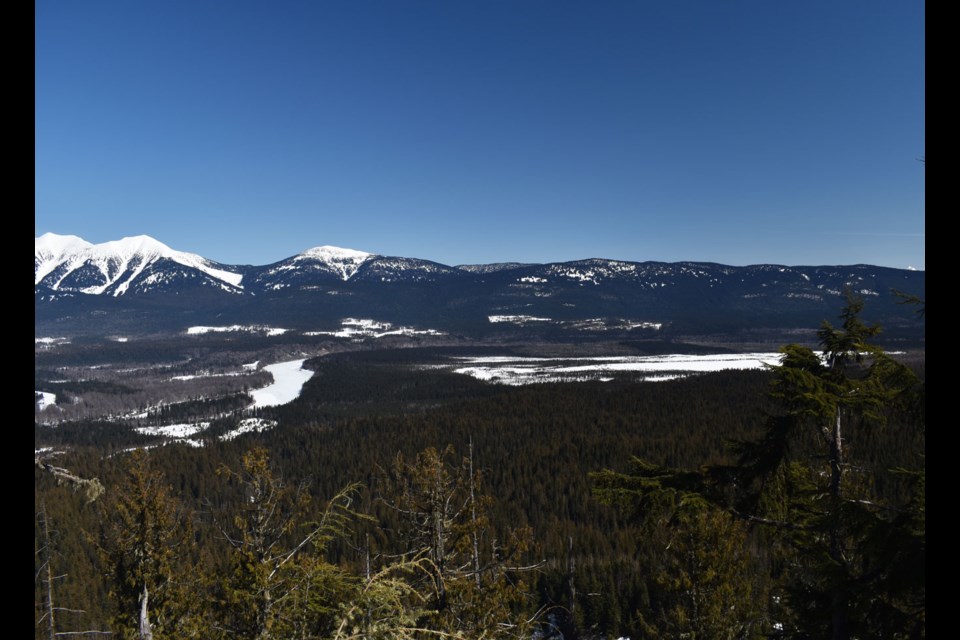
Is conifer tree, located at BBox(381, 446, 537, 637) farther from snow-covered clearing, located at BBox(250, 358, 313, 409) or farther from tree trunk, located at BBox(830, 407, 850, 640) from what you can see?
snow-covered clearing, located at BBox(250, 358, 313, 409)

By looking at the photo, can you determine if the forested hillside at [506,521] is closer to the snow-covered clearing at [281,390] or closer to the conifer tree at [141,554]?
the conifer tree at [141,554]

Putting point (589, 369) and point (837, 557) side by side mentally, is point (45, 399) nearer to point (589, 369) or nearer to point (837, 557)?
point (589, 369)

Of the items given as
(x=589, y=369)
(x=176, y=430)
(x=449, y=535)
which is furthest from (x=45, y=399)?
(x=449, y=535)

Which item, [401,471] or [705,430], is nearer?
[401,471]

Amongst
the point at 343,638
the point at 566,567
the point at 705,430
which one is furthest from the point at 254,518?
the point at 705,430

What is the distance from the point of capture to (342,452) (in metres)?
79.6

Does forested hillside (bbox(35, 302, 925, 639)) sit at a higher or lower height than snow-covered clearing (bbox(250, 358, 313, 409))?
higher

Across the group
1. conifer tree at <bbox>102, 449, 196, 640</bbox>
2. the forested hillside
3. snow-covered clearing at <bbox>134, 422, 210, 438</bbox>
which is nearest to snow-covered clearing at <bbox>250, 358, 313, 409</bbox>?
snow-covered clearing at <bbox>134, 422, 210, 438</bbox>

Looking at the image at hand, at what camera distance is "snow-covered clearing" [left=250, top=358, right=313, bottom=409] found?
13800cm

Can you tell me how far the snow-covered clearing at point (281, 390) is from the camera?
453 ft

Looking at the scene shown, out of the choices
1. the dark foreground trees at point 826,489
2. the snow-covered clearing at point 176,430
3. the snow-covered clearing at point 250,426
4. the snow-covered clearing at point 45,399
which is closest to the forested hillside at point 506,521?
the dark foreground trees at point 826,489

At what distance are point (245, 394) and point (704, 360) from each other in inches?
6351
